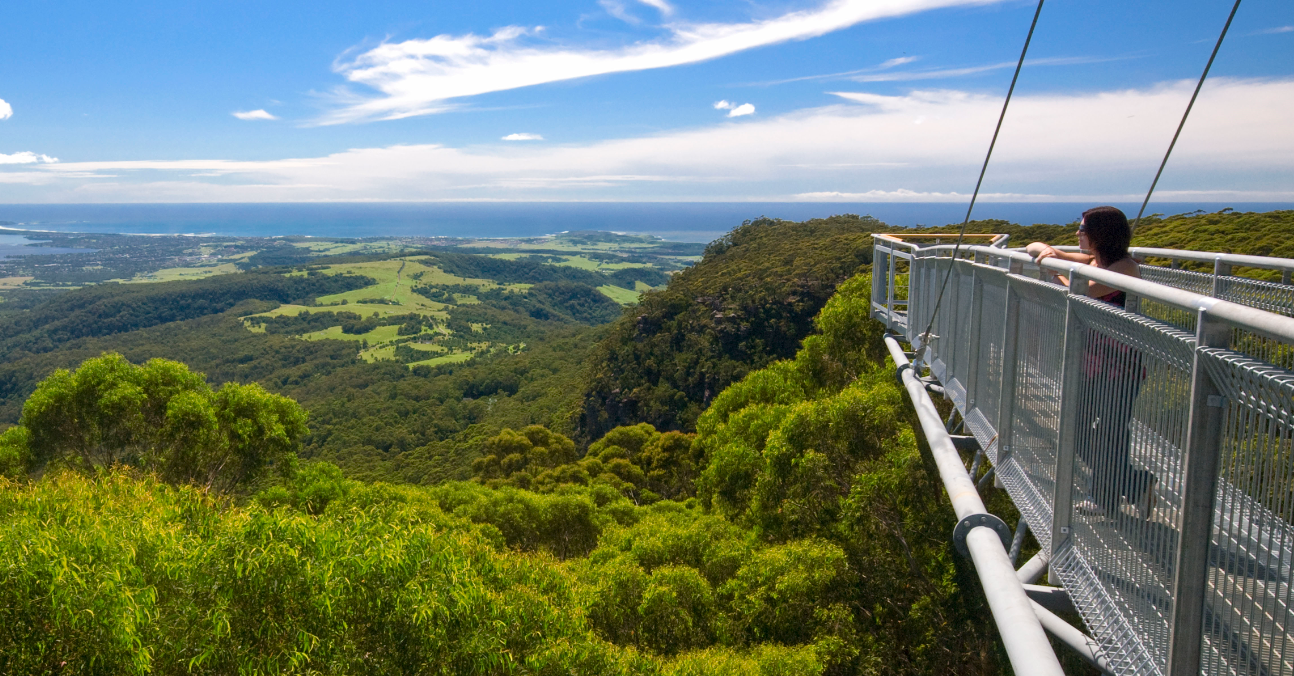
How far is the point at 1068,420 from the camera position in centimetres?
288

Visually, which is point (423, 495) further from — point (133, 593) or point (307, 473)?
point (133, 593)

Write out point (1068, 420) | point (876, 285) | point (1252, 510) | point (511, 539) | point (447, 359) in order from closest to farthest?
point (1252, 510) → point (1068, 420) → point (876, 285) → point (511, 539) → point (447, 359)

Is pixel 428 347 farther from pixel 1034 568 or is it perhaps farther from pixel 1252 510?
pixel 1252 510

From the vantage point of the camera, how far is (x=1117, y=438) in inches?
100

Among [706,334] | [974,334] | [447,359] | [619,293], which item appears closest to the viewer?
[974,334]

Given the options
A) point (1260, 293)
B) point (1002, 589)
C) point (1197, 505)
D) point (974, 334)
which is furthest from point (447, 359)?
point (1197, 505)

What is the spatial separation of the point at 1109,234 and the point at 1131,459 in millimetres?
1720

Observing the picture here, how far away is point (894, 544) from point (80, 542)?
886 centimetres

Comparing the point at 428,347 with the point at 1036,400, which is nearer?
the point at 1036,400

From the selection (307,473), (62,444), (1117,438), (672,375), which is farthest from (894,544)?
(672,375)

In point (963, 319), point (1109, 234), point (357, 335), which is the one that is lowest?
point (357, 335)

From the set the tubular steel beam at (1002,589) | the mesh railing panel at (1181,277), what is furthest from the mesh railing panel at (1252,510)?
the mesh railing panel at (1181,277)

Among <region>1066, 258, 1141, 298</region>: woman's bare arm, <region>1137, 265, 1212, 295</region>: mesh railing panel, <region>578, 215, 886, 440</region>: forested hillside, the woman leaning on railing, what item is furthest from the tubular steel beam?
<region>578, 215, 886, 440</region>: forested hillside

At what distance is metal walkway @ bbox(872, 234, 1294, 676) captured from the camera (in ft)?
5.57
